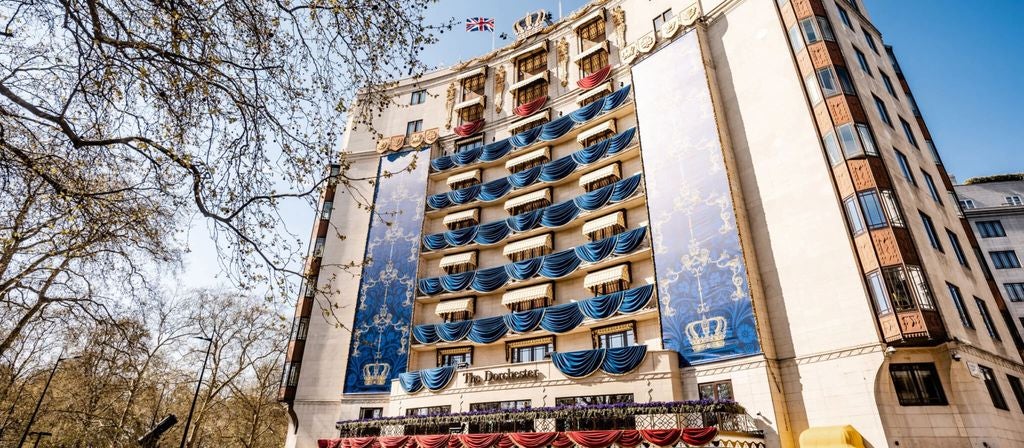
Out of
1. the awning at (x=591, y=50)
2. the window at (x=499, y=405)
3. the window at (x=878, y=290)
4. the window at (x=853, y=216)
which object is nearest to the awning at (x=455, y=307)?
the window at (x=499, y=405)

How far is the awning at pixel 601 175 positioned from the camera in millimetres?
33156

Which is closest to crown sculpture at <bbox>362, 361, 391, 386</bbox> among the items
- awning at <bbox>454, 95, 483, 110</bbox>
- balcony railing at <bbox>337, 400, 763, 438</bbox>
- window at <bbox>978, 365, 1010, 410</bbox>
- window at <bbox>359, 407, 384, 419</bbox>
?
window at <bbox>359, 407, 384, 419</bbox>

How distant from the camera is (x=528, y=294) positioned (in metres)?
33.2

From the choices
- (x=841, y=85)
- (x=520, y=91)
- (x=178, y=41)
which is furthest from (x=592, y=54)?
(x=178, y=41)

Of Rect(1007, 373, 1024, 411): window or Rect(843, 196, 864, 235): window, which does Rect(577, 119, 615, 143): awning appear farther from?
Rect(1007, 373, 1024, 411): window

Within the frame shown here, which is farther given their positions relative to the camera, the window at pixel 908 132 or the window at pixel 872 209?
the window at pixel 908 132

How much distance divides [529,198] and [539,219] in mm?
1974

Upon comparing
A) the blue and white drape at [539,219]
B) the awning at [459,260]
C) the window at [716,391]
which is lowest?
the window at [716,391]

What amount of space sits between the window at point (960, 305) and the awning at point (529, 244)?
68.7ft

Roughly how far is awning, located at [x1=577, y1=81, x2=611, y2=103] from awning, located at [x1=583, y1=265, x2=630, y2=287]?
1390 centimetres

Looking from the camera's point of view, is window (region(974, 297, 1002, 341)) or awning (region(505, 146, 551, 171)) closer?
window (region(974, 297, 1002, 341))

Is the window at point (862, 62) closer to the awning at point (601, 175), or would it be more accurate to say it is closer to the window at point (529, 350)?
the awning at point (601, 175)

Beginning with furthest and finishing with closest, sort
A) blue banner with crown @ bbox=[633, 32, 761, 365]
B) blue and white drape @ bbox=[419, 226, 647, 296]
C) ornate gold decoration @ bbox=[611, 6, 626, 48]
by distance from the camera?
1. ornate gold decoration @ bbox=[611, 6, 626, 48]
2. blue and white drape @ bbox=[419, 226, 647, 296]
3. blue banner with crown @ bbox=[633, 32, 761, 365]

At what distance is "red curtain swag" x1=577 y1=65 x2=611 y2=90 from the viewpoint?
Result: 36875mm
